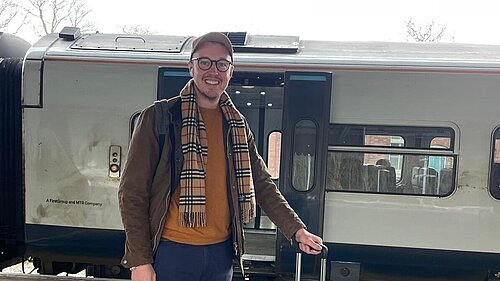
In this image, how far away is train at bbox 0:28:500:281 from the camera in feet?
14.6

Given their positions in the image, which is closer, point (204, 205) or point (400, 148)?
point (204, 205)

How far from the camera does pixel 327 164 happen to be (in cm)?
457

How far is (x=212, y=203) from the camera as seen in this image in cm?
242

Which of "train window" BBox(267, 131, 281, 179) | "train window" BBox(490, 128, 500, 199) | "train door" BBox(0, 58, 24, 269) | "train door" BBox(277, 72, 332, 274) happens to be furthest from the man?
"train window" BBox(267, 131, 281, 179)

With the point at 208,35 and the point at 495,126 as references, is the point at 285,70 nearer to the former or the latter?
the point at 495,126

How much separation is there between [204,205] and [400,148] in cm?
260

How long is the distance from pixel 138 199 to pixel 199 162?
0.31m

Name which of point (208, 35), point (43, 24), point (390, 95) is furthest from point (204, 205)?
point (43, 24)

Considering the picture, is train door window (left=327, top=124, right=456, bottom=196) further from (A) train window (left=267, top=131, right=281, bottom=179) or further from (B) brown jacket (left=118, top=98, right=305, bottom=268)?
(B) brown jacket (left=118, top=98, right=305, bottom=268)

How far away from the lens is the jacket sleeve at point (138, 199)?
2248mm

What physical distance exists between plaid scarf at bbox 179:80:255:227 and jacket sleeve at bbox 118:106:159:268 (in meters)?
0.15

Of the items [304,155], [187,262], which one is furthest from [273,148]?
[187,262]

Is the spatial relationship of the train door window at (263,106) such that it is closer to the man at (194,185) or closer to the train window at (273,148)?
the train window at (273,148)

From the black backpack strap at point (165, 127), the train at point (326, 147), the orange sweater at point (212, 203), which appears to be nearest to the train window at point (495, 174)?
the train at point (326, 147)
